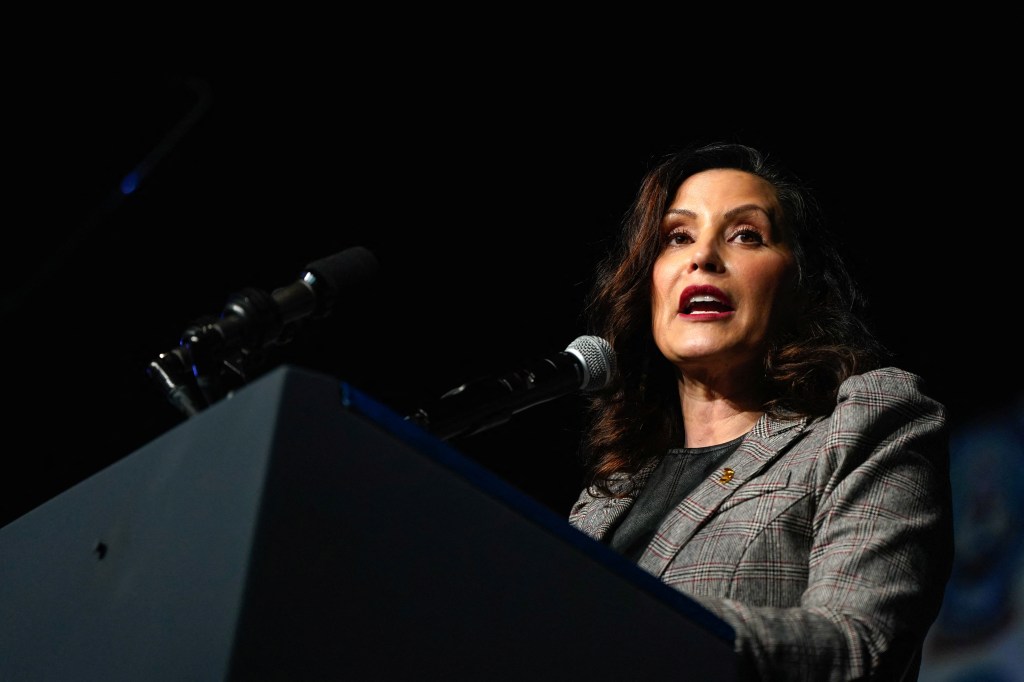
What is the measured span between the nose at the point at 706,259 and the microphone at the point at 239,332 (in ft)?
3.53

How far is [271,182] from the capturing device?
312cm

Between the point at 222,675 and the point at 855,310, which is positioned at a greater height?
the point at 222,675

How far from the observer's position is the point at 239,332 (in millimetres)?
1032

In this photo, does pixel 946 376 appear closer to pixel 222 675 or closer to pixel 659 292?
pixel 659 292

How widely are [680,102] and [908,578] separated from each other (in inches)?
78.0

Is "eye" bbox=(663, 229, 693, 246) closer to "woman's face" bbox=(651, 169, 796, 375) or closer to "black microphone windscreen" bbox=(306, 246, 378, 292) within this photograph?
"woman's face" bbox=(651, 169, 796, 375)

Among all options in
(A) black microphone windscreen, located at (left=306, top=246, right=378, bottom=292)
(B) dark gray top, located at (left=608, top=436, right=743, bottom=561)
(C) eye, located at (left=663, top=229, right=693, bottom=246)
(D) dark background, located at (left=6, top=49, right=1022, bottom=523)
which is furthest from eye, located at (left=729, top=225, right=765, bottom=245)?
(A) black microphone windscreen, located at (left=306, top=246, right=378, bottom=292)

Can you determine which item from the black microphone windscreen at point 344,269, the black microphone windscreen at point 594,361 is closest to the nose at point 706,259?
the black microphone windscreen at point 594,361

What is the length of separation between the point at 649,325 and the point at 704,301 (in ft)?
1.44

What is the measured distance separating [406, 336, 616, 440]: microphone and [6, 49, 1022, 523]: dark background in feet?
4.70

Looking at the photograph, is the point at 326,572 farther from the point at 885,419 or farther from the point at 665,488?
the point at 665,488

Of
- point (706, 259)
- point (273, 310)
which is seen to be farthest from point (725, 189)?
point (273, 310)

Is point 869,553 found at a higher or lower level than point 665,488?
higher

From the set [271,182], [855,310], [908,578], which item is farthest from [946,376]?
[271,182]
